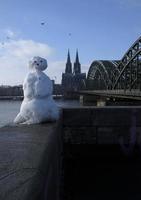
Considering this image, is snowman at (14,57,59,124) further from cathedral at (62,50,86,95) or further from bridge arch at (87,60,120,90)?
cathedral at (62,50,86,95)

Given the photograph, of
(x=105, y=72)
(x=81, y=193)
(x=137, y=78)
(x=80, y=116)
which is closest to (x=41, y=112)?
(x=81, y=193)

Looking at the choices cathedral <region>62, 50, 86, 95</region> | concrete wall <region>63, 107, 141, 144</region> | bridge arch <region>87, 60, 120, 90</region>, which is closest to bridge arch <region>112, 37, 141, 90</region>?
bridge arch <region>87, 60, 120, 90</region>

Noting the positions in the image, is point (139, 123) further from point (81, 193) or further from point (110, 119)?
point (81, 193)

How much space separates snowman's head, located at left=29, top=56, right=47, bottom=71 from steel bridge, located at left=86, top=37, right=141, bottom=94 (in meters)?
39.3

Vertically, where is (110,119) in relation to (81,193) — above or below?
above

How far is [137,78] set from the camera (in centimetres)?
5859

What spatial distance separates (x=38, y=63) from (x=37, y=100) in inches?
30.7

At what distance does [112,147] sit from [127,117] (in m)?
0.73

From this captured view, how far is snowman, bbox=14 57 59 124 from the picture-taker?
6379 millimetres

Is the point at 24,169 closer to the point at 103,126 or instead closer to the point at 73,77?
the point at 103,126

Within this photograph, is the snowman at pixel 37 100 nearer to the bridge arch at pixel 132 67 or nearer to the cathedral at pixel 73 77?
the bridge arch at pixel 132 67

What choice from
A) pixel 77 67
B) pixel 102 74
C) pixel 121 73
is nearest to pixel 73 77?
pixel 77 67

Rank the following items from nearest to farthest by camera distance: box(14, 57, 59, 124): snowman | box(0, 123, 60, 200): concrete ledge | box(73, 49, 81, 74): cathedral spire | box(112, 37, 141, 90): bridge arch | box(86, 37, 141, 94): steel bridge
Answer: box(0, 123, 60, 200): concrete ledge → box(14, 57, 59, 124): snowman → box(112, 37, 141, 90): bridge arch → box(86, 37, 141, 94): steel bridge → box(73, 49, 81, 74): cathedral spire

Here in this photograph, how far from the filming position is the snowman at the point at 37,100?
251 inches
